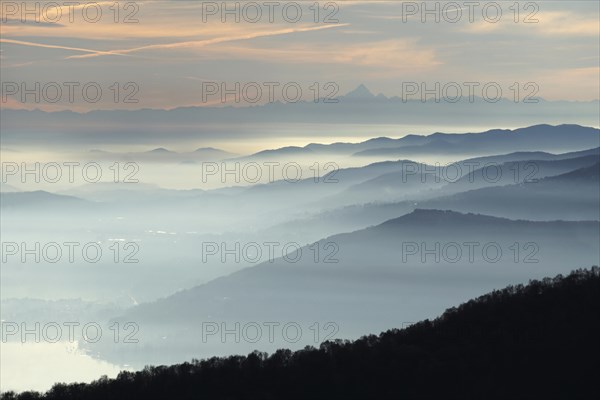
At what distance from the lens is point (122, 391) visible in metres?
90.9

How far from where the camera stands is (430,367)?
85938 mm

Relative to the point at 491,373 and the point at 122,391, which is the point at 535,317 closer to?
the point at 491,373

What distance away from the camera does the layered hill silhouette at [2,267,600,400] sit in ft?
272

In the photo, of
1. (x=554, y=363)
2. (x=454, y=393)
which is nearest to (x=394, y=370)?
(x=454, y=393)

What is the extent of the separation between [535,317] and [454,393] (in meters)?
21.5

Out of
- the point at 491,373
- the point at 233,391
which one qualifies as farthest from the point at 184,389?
the point at 491,373

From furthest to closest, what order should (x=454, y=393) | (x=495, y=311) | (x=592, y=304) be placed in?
(x=495, y=311), (x=592, y=304), (x=454, y=393)

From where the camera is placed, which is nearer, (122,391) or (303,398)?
(303,398)

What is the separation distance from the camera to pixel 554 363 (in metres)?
85.6

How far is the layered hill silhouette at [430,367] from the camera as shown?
8288 centimetres

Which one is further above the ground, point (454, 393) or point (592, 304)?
point (592, 304)

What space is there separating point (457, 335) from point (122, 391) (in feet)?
106

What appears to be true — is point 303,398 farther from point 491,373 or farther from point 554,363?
point 554,363

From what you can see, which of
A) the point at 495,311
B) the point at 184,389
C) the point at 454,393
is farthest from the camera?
the point at 495,311
